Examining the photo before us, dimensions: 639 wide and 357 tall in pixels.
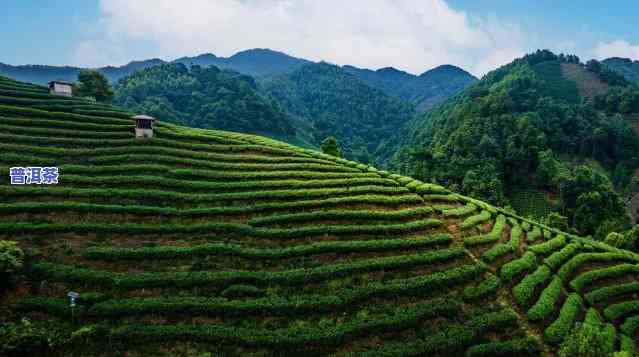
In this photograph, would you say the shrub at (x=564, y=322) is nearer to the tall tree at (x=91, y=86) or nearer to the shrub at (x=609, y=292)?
the shrub at (x=609, y=292)

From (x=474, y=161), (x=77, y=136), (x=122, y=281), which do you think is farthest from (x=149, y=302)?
(x=474, y=161)

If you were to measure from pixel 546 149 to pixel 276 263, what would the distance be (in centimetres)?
8865

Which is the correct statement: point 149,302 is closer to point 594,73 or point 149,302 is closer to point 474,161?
point 474,161

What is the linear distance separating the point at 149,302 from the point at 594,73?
18359 cm

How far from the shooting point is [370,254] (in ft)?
86.2

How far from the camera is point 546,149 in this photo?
305 ft

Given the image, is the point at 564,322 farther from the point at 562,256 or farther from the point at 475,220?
the point at 475,220

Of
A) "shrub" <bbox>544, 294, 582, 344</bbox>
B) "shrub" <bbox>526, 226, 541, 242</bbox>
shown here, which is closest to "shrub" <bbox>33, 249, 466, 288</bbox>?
"shrub" <bbox>544, 294, 582, 344</bbox>

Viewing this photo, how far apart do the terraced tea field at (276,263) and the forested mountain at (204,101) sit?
294 feet

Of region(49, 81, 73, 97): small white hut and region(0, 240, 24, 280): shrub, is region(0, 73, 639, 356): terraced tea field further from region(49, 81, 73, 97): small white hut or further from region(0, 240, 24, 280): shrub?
region(49, 81, 73, 97): small white hut

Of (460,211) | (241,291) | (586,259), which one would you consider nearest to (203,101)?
(460,211)

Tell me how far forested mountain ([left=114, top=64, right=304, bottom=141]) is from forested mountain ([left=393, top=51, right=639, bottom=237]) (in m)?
46.9

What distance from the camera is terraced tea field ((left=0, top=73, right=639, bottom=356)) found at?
20.5 meters

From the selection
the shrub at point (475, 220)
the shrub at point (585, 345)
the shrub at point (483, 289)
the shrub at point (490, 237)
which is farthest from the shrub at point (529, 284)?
the shrub at point (475, 220)
